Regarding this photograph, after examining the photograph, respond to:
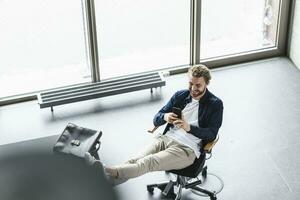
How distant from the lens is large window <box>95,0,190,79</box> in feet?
15.1

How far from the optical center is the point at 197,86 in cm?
307

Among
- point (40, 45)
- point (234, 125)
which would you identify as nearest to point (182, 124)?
point (234, 125)

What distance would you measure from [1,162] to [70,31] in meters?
3.79

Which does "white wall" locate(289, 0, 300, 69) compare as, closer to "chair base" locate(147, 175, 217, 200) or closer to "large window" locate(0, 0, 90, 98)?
"large window" locate(0, 0, 90, 98)

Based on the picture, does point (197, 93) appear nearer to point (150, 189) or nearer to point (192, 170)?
point (192, 170)

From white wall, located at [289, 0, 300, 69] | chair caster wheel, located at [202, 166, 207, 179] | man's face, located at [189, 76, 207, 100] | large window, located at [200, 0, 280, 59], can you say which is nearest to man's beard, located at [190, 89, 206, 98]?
man's face, located at [189, 76, 207, 100]

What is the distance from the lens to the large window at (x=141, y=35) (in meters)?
4.59

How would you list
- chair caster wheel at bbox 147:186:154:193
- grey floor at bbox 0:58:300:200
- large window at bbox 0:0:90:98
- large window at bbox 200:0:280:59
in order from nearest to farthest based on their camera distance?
1. chair caster wheel at bbox 147:186:154:193
2. grey floor at bbox 0:58:300:200
3. large window at bbox 0:0:90:98
4. large window at bbox 200:0:280:59

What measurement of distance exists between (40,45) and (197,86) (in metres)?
2.01

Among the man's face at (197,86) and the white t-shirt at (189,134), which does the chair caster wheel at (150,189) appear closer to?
the white t-shirt at (189,134)

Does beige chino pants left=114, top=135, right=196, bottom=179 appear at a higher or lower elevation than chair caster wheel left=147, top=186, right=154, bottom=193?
higher

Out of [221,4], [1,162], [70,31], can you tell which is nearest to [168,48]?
[221,4]

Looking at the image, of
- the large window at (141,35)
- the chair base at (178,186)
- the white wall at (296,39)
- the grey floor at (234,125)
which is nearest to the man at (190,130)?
the chair base at (178,186)

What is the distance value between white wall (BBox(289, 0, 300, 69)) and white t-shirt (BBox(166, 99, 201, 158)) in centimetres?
234
